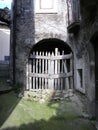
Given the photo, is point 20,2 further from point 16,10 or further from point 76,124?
point 76,124

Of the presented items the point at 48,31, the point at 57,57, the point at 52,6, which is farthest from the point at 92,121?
the point at 52,6

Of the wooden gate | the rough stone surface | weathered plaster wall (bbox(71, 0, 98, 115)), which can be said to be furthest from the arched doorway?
weathered plaster wall (bbox(71, 0, 98, 115))

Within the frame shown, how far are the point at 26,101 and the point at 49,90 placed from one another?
4.10ft

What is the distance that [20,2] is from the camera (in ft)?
35.9

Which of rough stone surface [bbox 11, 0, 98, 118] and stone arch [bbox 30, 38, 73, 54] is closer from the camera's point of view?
rough stone surface [bbox 11, 0, 98, 118]

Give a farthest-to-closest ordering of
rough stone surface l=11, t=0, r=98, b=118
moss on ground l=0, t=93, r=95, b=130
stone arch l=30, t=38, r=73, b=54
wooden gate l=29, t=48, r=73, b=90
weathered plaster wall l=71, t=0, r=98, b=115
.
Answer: stone arch l=30, t=38, r=73, b=54 < rough stone surface l=11, t=0, r=98, b=118 < wooden gate l=29, t=48, r=73, b=90 < weathered plaster wall l=71, t=0, r=98, b=115 < moss on ground l=0, t=93, r=95, b=130

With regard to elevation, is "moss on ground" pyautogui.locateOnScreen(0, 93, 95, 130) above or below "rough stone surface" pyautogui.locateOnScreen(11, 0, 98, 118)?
below

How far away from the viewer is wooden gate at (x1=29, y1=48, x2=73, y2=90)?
10539 mm

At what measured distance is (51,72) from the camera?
10578 millimetres

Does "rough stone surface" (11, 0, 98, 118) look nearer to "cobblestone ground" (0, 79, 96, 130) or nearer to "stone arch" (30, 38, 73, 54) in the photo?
"stone arch" (30, 38, 73, 54)

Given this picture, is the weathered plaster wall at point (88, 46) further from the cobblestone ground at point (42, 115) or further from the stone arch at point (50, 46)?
the stone arch at point (50, 46)

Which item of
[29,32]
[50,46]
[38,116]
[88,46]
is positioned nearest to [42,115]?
[38,116]

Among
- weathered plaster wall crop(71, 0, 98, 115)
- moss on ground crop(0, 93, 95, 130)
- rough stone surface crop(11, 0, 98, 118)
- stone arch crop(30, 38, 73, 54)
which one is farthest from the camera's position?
stone arch crop(30, 38, 73, 54)

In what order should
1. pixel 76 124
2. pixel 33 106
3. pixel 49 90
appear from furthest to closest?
1. pixel 49 90
2. pixel 33 106
3. pixel 76 124
